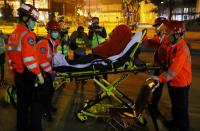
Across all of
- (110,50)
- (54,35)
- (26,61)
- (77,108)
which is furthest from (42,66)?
(77,108)

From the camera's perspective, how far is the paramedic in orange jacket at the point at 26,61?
15.3 feet

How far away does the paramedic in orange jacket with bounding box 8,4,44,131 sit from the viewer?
467cm

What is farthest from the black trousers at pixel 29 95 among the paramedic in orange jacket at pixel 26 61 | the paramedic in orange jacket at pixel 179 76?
the paramedic in orange jacket at pixel 179 76

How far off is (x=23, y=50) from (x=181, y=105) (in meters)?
2.48

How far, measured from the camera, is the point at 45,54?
227 inches

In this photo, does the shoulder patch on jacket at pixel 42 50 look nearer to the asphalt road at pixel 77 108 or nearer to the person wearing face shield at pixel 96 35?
the asphalt road at pixel 77 108

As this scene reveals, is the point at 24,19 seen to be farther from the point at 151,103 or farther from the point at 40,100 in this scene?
the point at 151,103

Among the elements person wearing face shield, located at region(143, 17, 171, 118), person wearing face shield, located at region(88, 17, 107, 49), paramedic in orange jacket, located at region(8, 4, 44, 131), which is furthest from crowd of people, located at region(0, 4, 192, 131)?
person wearing face shield, located at region(88, 17, 107, 49)

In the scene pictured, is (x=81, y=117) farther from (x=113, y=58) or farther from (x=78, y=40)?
(x=78, y=40)

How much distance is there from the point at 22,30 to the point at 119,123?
211 cm

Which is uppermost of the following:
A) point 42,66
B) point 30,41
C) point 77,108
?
point 30,41

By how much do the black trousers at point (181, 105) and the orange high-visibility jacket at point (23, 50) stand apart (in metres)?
2.12

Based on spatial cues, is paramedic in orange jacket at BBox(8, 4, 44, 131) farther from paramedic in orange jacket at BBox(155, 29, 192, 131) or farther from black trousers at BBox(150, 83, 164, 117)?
black trousers at BBox(150, 83, 164, 117)

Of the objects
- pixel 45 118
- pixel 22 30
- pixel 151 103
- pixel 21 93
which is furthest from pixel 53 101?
pixel 22 30
